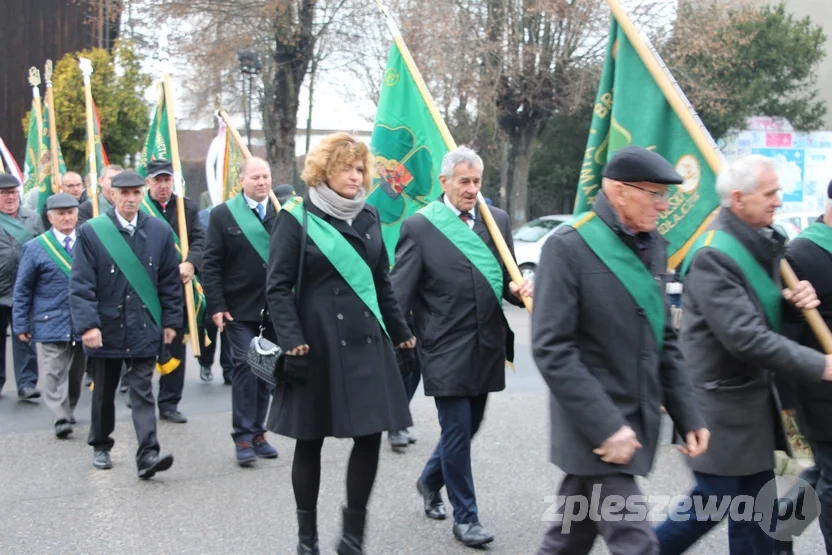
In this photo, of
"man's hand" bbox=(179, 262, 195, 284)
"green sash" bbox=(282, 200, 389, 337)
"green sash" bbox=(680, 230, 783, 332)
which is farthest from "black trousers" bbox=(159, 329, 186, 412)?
"green sash" bbox=(680, 230, 783, 332)

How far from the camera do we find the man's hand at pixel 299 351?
4.20m

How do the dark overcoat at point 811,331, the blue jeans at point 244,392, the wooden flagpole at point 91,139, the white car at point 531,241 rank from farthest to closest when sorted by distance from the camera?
the white car at point 531,241 → the wooden flagpole at point 91,139 → the blue jeans at point 244,392 → the dark overcoat at point 811,331

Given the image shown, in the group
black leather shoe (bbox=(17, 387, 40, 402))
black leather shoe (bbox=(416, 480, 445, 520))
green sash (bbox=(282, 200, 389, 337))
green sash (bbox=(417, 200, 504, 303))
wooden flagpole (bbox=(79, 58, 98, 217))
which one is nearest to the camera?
green sash (bbox=(282, 200, 389, 337))

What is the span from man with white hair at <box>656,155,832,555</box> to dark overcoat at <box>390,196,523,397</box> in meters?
1.26

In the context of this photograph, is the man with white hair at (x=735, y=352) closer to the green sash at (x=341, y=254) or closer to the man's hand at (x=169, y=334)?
the green sash at (x=341, y=254)

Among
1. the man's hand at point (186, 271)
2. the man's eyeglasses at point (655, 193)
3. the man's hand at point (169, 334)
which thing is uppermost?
the man's eyeglasses at point (655, 193)

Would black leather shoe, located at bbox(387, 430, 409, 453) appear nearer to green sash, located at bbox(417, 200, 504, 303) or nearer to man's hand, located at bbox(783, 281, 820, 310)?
green sash, located at bbox(417, 200, 504, 303)

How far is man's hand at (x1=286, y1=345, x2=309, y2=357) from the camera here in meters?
4.20

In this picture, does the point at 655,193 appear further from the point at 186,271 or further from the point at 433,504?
the point at 186,271

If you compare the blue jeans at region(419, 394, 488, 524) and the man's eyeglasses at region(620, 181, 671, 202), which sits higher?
the man's eyeglasses at region(620, 181, 671, 202)

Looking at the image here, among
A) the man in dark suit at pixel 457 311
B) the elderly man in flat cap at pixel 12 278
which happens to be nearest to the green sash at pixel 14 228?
the elderly man in flat cap at pixel 12 278

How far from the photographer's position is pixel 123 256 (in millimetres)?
6145

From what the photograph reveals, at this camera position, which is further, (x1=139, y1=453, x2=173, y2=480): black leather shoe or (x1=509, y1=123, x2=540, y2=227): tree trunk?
(x1=509, y1=123, x2=540, y2=227): tree trunk

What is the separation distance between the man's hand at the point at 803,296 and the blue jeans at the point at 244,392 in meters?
3.63
